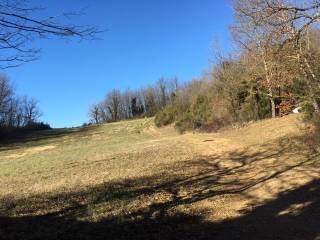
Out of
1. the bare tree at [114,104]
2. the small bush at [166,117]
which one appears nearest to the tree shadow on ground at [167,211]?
the small bush at [166,117]

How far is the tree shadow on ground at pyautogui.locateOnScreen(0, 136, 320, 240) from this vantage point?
893 centimetres

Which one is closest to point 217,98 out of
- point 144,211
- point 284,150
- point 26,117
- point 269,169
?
point 284,150

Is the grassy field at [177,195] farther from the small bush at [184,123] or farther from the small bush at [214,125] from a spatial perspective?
the small bush at [184,123]

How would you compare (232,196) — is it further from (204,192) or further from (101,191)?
(101,191)

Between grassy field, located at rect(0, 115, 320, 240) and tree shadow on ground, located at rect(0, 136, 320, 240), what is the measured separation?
21 millimetres

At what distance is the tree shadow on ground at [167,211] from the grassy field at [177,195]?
0.8 inches

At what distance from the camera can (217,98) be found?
37.9 metres

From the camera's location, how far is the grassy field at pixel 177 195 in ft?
→ 30.2

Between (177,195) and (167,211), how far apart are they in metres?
1.98

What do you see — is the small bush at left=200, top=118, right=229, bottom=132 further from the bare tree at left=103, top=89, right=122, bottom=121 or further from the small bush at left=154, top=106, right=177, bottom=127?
the bare tree at left=103, top=89, right=122, bottom=121

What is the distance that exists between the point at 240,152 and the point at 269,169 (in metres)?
5.15

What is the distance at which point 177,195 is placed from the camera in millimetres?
13023

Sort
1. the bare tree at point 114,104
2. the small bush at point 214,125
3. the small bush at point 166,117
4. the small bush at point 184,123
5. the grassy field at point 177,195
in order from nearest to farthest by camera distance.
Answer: the grassy field at point 177,195 < the small bush at point 214,125 < the small bush at point 184,123 < the small bush at point 166,117 < the bare tree at point 114,104

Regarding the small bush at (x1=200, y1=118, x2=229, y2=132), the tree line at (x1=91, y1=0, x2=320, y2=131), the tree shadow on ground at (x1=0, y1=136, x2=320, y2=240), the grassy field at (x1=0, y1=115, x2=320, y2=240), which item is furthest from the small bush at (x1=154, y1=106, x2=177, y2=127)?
the tree shadow on ground at (x1=0, y1=136, x2=320, y2=240)
